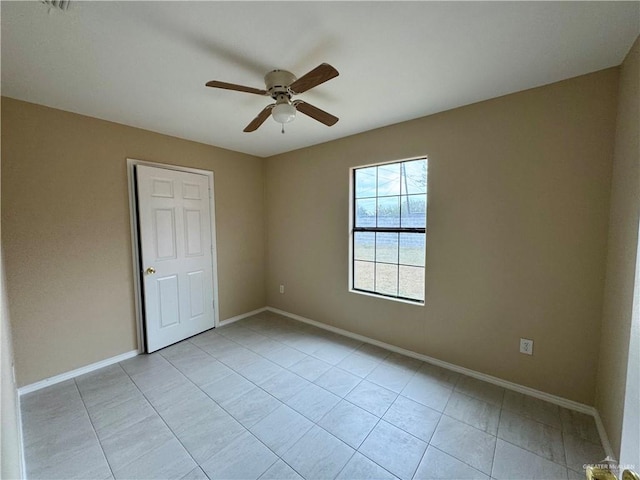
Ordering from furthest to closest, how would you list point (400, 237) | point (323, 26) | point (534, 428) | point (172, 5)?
Answer: point (400, 237)
point (534, 428)
point (323, 26)
point (172, 5)

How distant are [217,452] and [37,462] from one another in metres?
1.03

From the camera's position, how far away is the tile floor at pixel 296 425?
1447 mm

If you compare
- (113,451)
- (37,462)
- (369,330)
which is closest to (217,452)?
(113,451)

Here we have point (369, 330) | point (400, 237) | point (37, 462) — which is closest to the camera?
point (37, 462)

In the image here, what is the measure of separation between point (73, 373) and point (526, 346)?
391 centimetres

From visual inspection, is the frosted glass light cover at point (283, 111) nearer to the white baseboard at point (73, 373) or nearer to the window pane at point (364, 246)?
the window pane at point (364, 246)

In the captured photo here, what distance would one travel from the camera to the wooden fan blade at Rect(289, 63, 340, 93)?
1296 mm

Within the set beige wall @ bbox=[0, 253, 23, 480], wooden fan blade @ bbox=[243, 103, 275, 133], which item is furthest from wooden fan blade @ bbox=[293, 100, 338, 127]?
beige wall @ bbox=[0, 253, 23, 480]

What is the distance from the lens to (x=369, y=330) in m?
2.92

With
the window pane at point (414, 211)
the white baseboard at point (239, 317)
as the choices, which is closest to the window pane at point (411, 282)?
the window pane at point (414, 211)

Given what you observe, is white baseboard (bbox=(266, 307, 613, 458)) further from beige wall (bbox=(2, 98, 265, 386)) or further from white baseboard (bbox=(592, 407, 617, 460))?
beige wall (bbox=(2, 98, 265, 386))

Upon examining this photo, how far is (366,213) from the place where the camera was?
2971 millimetres

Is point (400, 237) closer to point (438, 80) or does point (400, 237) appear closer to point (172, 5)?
point (438, 80)

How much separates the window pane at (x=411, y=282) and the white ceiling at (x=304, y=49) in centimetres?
155
